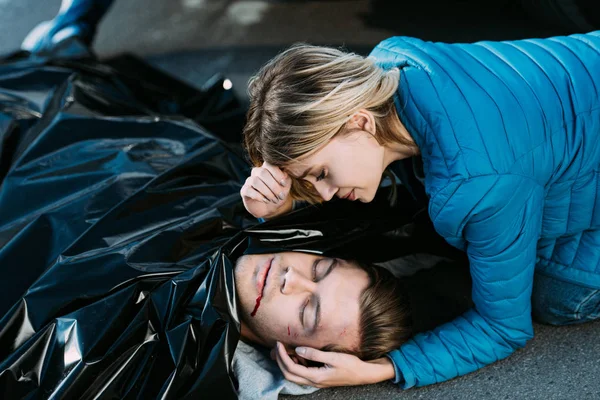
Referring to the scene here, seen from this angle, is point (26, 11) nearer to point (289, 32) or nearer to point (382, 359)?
point (289, 32)

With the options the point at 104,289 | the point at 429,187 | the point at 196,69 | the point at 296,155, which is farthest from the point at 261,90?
the point at 196,69

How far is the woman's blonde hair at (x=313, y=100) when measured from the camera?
183cm

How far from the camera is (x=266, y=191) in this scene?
2096 mm

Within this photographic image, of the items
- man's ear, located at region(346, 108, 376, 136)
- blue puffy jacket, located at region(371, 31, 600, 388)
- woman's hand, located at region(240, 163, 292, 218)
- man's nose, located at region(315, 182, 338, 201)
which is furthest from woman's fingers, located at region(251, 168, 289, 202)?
blue puffy jacket, located at region(371, 31, 600, 388)

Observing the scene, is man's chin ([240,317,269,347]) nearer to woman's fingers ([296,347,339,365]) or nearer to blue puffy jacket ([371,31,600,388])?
woman's fingers ([296,347,339,365])

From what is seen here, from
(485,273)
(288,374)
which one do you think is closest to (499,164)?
(485,273)

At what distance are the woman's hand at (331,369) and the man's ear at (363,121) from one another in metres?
0.65

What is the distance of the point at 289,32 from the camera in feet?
12.9

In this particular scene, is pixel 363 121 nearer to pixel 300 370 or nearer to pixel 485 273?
pixel 485 273

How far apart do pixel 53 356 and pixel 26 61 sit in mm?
1593

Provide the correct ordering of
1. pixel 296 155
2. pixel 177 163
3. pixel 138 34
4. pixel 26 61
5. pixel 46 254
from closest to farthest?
pixel 296 155 < pixel 46 254 < pixel 177 163 < pixel 26 61 < pixel 138 34

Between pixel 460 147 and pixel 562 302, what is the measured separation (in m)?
0.74

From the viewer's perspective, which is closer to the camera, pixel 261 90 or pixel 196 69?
pixel 261 90

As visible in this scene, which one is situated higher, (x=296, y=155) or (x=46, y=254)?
(x=296, y=155)
